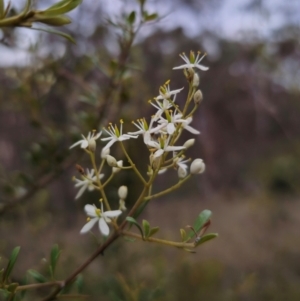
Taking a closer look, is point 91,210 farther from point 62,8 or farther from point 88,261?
point 62,8

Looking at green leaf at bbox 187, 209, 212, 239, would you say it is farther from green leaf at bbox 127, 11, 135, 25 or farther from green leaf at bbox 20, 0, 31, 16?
green leaf at bbox 127, 11, 135, 25

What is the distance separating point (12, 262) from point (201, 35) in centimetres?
198

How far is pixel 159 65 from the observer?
2.18 meters

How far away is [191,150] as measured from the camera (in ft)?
7.83

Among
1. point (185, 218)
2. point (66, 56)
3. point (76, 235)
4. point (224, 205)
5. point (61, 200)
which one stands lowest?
point (224, 205)

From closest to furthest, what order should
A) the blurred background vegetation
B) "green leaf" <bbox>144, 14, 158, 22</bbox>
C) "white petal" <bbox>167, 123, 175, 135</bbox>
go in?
"white petal" <bbox>167, 123, 175, 135</bbox> → "green leaf" <bbox>144, 14, 158, 22</bbox> → the blurred background vegetation

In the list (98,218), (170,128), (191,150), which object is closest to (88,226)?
(98,218)

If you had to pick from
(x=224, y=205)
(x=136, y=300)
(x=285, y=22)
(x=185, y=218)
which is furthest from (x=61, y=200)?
(x=224, y=205)

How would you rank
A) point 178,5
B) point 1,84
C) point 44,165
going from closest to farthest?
1. point 44,165
2. point 1,84
3. point 178,5

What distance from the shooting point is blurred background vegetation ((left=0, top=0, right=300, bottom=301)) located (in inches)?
36.8

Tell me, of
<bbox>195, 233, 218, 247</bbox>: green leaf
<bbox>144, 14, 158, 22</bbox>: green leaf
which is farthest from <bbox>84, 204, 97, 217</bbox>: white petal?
<bbox>144, 14, 158, 22</bbox>: green leaf

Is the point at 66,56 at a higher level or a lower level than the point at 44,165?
higher

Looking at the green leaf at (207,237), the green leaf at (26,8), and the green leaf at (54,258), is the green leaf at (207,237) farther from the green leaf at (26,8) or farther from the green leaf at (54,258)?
the green leaf at (26,8)

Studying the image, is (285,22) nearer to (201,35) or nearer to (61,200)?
(201,35)
